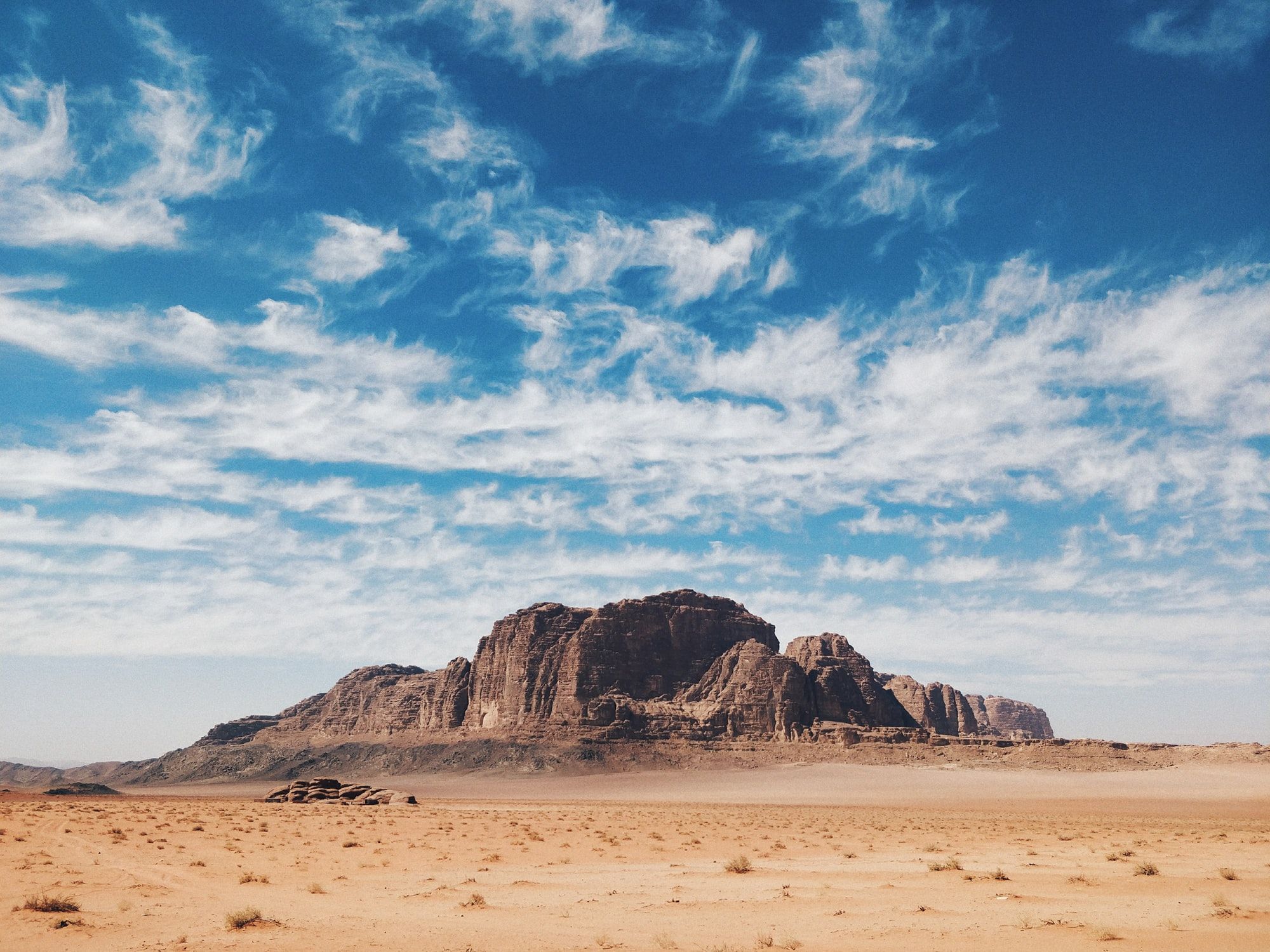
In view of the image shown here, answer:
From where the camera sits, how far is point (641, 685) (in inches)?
5999

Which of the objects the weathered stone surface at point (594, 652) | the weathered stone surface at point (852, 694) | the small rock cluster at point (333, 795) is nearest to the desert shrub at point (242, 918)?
the small rock cluster at point (333, 795)

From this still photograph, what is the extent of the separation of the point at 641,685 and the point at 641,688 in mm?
453

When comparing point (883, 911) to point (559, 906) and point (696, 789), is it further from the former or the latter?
point (696, 789)

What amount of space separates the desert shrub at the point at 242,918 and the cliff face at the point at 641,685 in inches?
4854

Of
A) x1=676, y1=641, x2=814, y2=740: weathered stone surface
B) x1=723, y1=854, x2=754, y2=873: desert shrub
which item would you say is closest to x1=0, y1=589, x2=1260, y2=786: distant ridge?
x1=676, y1=641, x2=814, y2=740: weathered stone surface

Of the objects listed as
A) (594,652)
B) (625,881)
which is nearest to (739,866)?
(625,881)

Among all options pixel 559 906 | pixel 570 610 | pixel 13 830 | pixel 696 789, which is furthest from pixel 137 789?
pixel 559 906

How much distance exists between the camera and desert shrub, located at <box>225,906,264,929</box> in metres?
14.6

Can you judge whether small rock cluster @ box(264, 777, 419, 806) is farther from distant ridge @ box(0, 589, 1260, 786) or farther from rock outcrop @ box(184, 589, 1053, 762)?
rock outcrop @ box(184, 589, 1053, 762)

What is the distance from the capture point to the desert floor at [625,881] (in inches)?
546

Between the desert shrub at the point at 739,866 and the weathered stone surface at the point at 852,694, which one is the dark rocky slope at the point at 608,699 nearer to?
the weathered stone surface at the point at 852,694

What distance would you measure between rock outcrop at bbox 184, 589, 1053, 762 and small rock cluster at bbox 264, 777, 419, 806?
6862 cm

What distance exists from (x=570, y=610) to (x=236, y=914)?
154422 millimetres

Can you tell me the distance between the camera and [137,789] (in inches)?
5920
